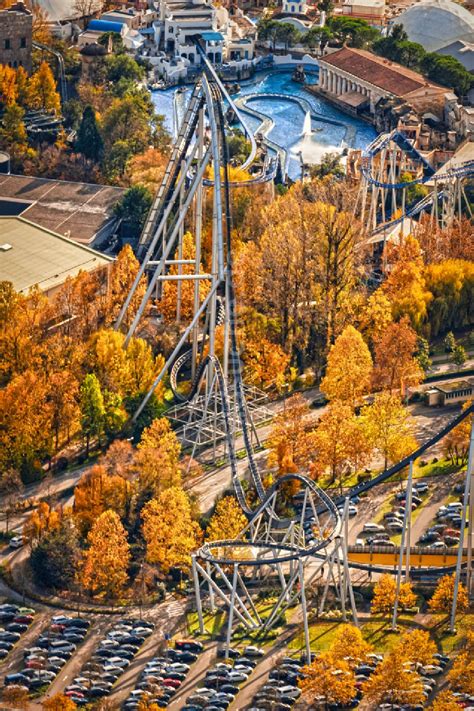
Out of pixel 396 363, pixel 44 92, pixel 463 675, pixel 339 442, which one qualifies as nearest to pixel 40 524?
pixel 339 442

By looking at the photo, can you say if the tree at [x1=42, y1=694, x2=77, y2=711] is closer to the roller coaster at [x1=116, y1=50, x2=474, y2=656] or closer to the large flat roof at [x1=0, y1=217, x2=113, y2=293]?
the roller coaster at [x1=116, y1=50, x2=474, y2=656]

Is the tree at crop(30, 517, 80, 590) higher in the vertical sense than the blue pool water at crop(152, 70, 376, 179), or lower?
lower

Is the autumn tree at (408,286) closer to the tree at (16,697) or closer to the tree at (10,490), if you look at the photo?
the tree at (10,490)

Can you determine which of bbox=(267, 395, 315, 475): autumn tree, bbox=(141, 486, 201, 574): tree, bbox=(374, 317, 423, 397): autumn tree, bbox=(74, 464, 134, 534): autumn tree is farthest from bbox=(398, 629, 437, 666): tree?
bbox=(374, 317, 423, 397): autumn tree

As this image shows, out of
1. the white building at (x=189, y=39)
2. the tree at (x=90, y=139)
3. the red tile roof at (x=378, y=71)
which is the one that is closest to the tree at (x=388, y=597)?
the tree at (x=90, y=139)

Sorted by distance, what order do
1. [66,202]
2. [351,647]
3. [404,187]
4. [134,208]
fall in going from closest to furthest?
[351,647]
[134,208]
[66,202]
[404,187]

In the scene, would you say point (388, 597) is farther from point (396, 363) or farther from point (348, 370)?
point (396, 363)

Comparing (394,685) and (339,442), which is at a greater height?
(339,442)

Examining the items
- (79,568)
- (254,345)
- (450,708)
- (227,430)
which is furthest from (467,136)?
(450,708)
